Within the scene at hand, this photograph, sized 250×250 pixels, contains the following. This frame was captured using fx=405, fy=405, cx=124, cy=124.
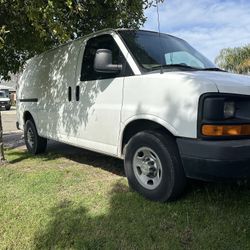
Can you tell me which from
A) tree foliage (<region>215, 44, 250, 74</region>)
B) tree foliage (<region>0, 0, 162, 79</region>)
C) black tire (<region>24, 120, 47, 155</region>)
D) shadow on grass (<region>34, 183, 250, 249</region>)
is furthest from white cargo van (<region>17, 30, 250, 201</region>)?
tree foliage (<region>215, 44, 250, 74</region>)

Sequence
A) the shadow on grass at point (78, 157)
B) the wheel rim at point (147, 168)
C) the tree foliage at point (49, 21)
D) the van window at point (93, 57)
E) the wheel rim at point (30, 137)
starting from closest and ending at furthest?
1. the wheel rim at point (147, 168)
2. the van window at point (93, 57)
3. the tree foliage at point (49, 21)
4. the shadow on grass at point (78, 157)
5. the wheel rim at point (30, 137)

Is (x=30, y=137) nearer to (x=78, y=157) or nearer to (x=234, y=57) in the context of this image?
(x=78, y=157)

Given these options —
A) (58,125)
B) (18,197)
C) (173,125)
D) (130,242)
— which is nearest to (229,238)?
(130,242)

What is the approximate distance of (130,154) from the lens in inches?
191

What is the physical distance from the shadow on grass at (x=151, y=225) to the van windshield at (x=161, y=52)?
5.36 feet

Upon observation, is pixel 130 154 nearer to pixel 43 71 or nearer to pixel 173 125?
pixel 173 125

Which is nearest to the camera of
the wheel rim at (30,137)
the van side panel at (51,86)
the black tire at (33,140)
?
the van side panel at (51,86)

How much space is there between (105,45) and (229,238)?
3.12 meters

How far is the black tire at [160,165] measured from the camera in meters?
4.31

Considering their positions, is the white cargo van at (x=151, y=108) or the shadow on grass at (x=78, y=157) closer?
the white cargo van at (x=151, y=108)

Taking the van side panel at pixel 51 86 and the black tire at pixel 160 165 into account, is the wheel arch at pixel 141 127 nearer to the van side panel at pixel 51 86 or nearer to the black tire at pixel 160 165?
the black tire at pixel 160 165

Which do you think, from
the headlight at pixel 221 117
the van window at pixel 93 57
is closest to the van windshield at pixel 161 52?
the van window at pixel 93 57

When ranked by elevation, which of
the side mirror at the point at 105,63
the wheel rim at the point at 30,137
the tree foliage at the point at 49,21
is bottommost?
the wheel rim at the point at 30,137

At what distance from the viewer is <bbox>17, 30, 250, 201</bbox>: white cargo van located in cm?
394
